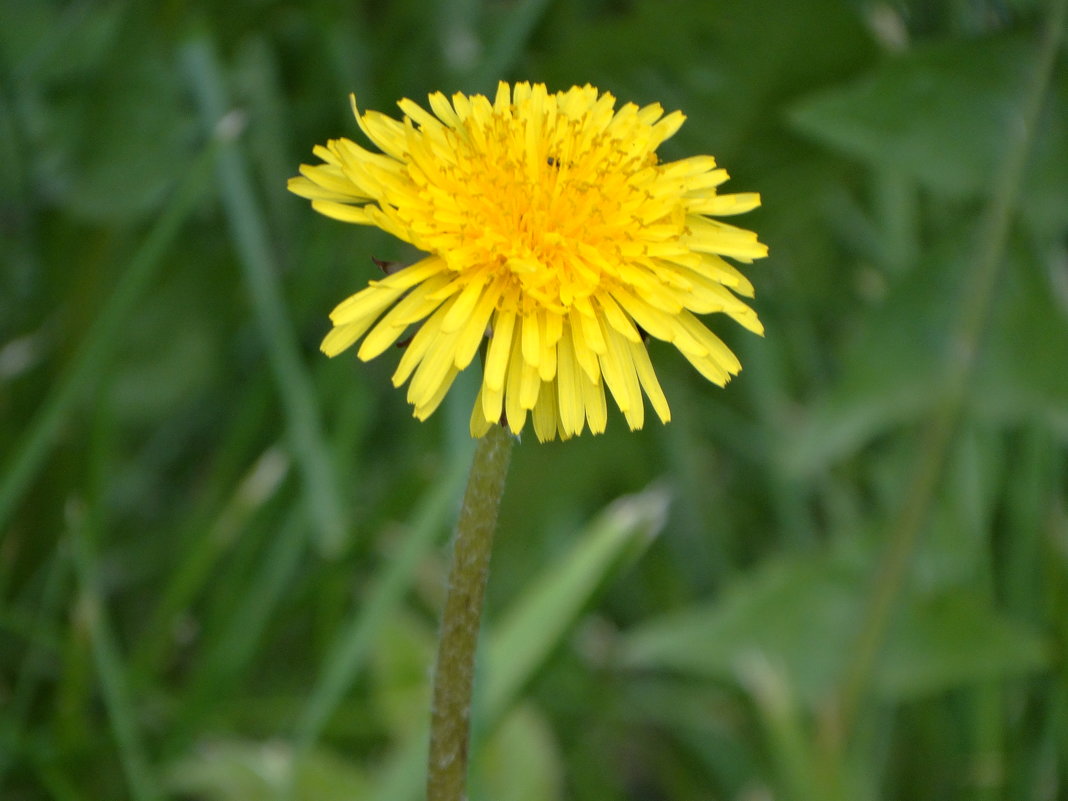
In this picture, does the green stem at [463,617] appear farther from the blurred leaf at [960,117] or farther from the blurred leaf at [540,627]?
the blurred leaf at [960,117]

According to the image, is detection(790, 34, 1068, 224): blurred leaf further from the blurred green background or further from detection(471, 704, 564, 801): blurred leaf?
detection(471, 704, 564, 801): blurred leaf

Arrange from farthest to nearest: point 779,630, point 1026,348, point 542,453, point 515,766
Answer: point 542,453, point 779,630, point 1026,348, point 515,766

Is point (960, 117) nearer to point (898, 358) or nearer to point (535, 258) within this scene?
point (898, 358)

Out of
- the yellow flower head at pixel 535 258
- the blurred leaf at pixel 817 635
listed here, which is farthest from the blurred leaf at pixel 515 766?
the yellow flower head at pixel 535 258

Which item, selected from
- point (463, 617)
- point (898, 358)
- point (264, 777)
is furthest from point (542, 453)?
point (463, 617)

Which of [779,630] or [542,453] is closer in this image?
[779,630]

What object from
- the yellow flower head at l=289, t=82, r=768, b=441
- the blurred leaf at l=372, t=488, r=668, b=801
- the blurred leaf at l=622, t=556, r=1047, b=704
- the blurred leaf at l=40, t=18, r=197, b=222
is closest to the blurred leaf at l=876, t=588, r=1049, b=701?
the blurred leaf at l=622, t=556, r=1047, b=704

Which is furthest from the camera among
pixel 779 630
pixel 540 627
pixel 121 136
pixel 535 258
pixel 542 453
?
pixel 542 453
